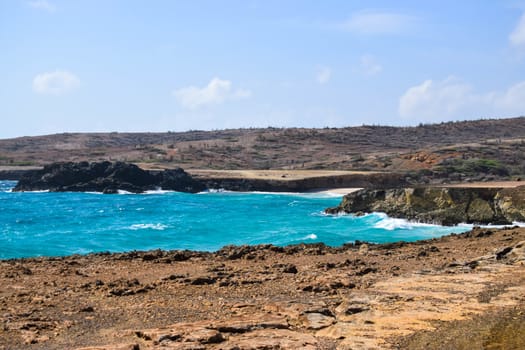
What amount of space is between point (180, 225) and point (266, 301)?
85.1 ft

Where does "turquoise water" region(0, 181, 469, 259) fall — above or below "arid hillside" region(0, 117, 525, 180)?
below

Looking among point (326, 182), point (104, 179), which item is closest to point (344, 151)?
point (326, 182)

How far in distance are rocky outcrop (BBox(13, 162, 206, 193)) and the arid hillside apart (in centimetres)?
1139

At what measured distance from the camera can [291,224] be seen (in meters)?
37.2

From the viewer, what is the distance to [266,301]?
11781 mm

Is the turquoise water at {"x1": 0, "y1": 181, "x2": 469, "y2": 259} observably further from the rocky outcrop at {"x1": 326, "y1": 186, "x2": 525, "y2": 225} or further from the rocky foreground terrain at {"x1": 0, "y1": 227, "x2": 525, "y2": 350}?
the rocky foreground terrain at {"x1": 0, "y1": 227, "x2": 525, "y2": 350}

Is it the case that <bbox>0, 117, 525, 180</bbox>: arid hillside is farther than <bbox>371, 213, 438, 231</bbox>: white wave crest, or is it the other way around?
<bbox>0, 117, 525, 180</bbox>: arid hillside

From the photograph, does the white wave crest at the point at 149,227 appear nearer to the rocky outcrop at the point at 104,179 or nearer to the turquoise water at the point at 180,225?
the turquoise water at the point at 180,225

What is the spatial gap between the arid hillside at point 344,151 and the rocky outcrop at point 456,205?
25.2 meters

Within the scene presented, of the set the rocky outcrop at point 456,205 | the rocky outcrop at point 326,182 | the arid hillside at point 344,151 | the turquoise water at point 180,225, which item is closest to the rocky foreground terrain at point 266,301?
the turquoise water at point 180,225

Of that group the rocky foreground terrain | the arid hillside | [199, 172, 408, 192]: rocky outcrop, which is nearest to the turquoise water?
[199, 172, 408, 192]: rocky outcrop

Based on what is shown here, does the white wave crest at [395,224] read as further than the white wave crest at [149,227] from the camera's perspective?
No

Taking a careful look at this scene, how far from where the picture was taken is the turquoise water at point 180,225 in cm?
2967

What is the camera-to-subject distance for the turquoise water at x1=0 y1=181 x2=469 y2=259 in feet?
97.3
